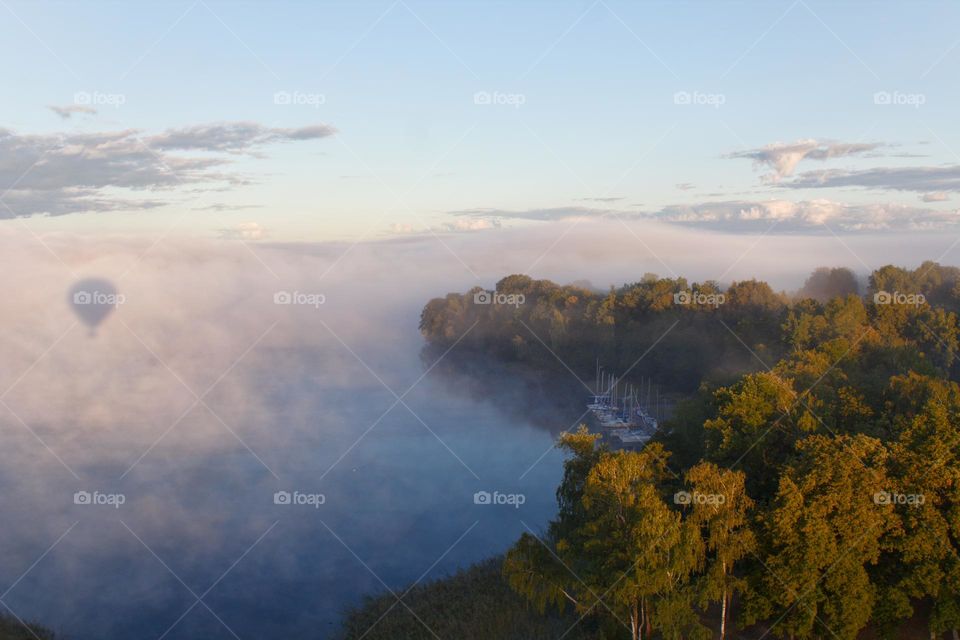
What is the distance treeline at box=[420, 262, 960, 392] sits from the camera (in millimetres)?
42750

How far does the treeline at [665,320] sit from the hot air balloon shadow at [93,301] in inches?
936

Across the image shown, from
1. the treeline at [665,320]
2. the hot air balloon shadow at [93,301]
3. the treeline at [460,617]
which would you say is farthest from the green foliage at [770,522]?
the hot air balloon shadow at [93,301]

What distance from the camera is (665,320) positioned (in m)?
47.9

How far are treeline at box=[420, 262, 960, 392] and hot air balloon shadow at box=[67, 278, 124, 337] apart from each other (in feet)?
78.0

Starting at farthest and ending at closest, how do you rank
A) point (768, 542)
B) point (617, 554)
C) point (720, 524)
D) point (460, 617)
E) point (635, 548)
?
point (460, 617) → point (768, 542) → point (720, 524) → point (617, 554) → point (635, 548)

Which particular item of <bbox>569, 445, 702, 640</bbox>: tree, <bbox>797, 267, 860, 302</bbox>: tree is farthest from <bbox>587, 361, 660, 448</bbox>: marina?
<bbox>569, 445, 702, 640</bbox>: tree

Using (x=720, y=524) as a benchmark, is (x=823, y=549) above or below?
below

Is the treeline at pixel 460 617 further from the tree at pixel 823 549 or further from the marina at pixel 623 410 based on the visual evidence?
the marina at pixel 623 410

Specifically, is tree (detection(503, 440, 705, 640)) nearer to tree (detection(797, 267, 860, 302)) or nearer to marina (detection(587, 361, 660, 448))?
marina (detection(587, 361, 660, 448))

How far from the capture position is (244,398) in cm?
4197

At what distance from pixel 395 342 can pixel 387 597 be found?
155 feet

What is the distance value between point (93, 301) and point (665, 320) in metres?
34.4

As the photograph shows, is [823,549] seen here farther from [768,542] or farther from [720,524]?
[720,524]

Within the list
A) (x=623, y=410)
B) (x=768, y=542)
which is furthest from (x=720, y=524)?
(x=623, y=410)
